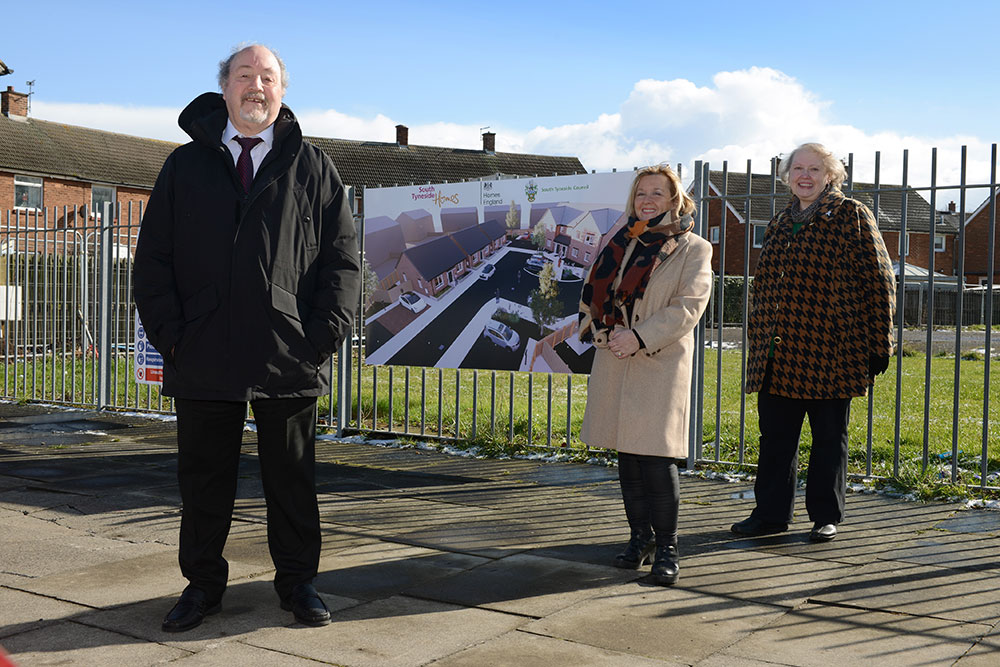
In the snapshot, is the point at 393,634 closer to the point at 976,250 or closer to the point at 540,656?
the point at 540,656

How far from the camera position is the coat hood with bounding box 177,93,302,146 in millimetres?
3793

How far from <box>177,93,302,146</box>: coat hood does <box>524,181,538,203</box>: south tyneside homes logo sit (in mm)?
3723

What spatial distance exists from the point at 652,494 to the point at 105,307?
7.78 meters

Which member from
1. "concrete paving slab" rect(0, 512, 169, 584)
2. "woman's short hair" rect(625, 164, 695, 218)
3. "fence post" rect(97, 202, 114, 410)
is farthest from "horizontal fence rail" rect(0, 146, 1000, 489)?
"concrete paving slab" rect(0, 512, 169, 584)

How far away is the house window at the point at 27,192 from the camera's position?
1359 inches

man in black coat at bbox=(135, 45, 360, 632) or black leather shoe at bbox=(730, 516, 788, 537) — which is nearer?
man in black coat at bbox=(135, 45, 360, 632)

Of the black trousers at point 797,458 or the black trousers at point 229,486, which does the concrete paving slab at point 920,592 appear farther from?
the black trousers at point 229,486

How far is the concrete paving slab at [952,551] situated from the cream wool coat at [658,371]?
1.35m

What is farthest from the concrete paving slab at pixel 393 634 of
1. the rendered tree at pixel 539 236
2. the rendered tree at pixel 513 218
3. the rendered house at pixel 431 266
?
the rendered house at pixel 431 266

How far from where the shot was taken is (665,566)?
4.35 metres

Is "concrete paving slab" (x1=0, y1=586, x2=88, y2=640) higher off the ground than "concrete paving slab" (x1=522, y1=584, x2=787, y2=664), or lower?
lower

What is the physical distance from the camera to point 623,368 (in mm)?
4582

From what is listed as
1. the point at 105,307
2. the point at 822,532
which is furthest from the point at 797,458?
the point at 105,307

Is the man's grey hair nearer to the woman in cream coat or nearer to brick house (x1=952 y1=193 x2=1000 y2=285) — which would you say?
the woman in cream coat
